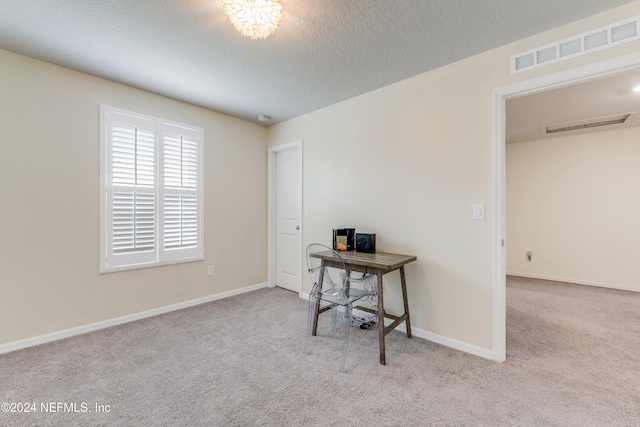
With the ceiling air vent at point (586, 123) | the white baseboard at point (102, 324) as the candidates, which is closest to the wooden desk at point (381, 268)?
the white baseboard at point (102, 324)

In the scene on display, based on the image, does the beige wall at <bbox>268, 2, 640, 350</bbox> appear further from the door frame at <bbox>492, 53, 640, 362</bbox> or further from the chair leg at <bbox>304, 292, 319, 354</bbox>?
the chair leg at <bbox>304, 292, 319, 354</bbox>

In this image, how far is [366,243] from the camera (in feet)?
9.26

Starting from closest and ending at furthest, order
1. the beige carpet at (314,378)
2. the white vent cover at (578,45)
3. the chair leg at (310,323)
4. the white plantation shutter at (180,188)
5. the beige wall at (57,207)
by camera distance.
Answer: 1. the beige carpet at (314,378)
2. the white vent cover at (578,45)
3. the beige wall at (57,207)
4. the chair leg at (310,323)
5. the white plantation shutter at (180,188)

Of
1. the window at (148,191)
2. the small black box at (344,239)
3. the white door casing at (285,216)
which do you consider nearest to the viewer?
the window at (148,191)

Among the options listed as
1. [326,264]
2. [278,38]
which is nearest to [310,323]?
[326,264]

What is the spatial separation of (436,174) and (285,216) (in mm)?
2325

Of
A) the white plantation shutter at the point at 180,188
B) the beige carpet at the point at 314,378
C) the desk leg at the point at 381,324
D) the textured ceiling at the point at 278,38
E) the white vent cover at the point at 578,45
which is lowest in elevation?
the beige carpet at the point at 314,378

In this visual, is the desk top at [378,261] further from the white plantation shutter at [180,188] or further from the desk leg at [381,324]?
the white plantation shutter at [180,188]

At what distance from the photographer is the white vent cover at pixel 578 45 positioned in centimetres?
173

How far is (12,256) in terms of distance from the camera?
7.54ft

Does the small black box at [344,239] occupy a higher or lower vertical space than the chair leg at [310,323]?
higher

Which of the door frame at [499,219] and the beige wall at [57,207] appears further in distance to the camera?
the beige wall at [57,207]

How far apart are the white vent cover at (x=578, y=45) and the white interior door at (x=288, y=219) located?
8.50 ft

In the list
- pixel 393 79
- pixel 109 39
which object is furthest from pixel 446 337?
pixel 109 39
